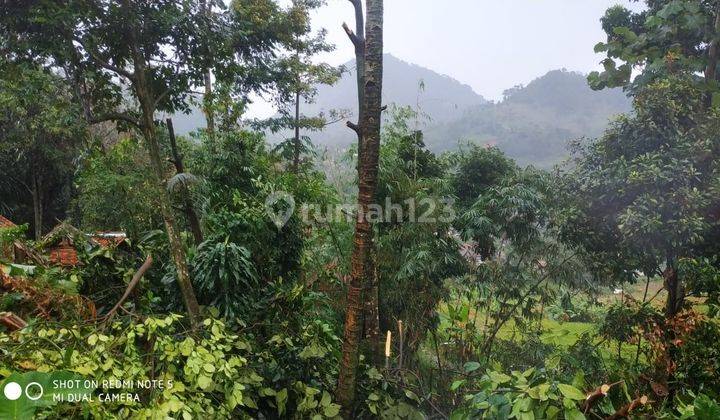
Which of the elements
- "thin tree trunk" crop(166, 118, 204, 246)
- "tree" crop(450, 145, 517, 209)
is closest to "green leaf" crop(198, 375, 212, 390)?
"thin tree trunk" crop(166, 118, 204, 246)

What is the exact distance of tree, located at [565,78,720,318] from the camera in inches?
143

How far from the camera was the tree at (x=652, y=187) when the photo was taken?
11.9 feet

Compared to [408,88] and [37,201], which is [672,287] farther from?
[408,88]

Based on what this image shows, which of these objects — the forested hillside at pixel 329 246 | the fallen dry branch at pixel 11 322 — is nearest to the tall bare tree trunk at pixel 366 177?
the forested hillside at pixel 329 246

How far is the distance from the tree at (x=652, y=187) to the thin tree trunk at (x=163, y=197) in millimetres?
3425

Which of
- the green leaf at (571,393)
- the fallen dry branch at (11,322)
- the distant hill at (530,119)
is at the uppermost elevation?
the distant hill at (530,119)

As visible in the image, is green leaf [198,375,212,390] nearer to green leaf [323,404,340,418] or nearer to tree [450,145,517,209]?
green leaf [323,404,340,418]

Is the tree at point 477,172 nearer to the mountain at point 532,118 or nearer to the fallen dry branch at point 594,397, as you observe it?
the fallen dry branch at point 594,397

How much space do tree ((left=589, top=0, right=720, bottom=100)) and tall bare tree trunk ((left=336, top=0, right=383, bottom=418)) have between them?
9.35ft

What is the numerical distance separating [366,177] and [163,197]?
4.48ft

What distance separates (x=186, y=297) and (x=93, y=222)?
21.9 ft

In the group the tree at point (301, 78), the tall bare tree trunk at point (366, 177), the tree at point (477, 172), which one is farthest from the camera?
the tree at point (301, 78)

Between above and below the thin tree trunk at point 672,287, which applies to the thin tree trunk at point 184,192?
above

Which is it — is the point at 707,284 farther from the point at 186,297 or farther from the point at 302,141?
the point at 302,141
